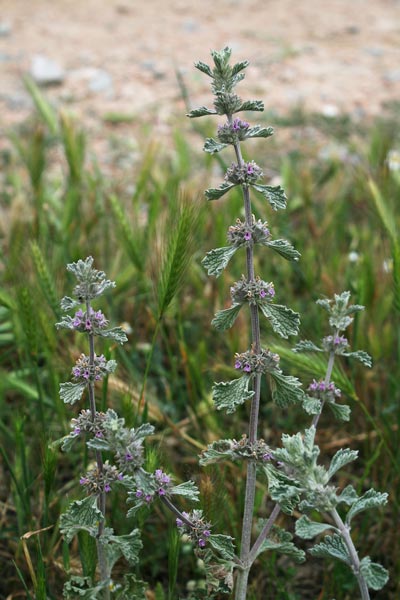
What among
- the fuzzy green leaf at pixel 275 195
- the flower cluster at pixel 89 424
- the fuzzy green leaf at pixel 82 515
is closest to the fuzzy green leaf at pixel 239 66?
the fuzzy green leaf at pixel 275 195

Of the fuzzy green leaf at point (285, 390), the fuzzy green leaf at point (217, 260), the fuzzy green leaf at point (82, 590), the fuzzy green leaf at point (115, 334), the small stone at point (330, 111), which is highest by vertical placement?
the small stone at point (330, 111)

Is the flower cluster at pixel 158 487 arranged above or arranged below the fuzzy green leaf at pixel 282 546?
above

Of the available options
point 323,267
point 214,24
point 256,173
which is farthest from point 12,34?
point 256,173

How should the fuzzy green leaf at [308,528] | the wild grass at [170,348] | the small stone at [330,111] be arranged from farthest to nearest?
the small stone at [330,111] → the wild grass at [170,348] → the fuzzy green leaf at [308,528]

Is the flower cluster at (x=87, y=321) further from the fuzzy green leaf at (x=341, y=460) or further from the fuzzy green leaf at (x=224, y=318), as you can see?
the fuzzy green leaf at (x=341, y=460)

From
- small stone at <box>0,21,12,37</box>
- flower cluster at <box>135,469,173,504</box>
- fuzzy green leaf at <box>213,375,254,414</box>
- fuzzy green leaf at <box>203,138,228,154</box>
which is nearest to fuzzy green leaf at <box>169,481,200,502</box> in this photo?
flower cluster at <box>135,469,173,504</box>

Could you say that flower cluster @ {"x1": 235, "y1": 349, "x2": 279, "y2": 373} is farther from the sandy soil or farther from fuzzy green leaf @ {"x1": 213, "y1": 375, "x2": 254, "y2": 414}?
the sandy soil

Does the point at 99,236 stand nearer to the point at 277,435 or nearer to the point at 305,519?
the point at 277,435
